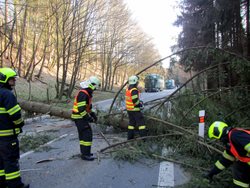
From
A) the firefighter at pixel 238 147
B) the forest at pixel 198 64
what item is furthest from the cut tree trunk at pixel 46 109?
the firefighter at pixel 238 147

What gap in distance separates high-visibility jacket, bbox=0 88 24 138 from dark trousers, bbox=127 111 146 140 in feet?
11.5

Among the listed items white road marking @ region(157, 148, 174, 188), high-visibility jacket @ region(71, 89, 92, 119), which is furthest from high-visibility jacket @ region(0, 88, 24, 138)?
white road marking @ region(157, 148, 174, 188)

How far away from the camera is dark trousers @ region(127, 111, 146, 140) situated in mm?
6875

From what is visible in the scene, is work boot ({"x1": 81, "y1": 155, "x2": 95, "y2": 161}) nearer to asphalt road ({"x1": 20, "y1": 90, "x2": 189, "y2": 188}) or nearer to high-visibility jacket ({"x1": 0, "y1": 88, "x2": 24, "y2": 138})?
asphalt road ({"x1": 20, "y1": 90, "x2": 189, "y2": 188})

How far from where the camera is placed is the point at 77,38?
19.6 meters

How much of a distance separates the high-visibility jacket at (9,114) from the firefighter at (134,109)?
349 centimetres

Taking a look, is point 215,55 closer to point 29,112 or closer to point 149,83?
point 29,112

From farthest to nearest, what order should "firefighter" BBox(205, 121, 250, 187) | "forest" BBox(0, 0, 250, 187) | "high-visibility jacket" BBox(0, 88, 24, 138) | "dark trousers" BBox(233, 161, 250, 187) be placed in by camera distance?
1. "forest" BBox(0, 0, 250, 187)
2. "high-visibility jacket" BBox(0, 88, 24, 138)
3. "dark trousers" BBox(233, 161, 250, 187)
4. "firefighter" BBox(205, 121, 250, 187)

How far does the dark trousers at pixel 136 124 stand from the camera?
6.88 meters

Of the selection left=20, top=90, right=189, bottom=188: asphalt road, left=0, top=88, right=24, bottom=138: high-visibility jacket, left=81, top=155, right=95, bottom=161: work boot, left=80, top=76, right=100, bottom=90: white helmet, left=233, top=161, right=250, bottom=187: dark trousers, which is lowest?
left=20, top=90, right=189, bottom=188: asphalt road

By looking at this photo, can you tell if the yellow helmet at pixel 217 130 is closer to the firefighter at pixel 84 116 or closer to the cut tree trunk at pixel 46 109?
the firefighter at pixel 84 116

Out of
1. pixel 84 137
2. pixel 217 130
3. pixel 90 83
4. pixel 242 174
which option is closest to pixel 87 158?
pixel 84 137

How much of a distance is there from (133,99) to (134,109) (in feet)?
0.91

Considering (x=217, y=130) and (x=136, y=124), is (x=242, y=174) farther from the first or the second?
(x=136, y=124)
